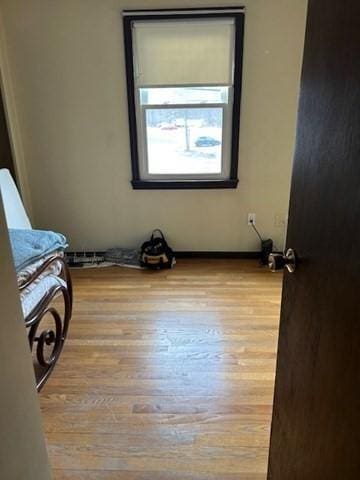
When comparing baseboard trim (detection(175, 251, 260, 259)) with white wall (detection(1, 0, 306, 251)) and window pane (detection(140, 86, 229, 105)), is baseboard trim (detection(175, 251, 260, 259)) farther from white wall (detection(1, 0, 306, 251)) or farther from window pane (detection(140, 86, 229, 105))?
window pane (detection(140, 86, 229, 105))

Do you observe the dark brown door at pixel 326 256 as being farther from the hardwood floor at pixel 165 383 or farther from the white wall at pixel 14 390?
the white wall at pixel 14 390

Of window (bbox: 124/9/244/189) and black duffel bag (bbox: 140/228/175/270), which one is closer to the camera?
window (bbox: 124/9/244/189)

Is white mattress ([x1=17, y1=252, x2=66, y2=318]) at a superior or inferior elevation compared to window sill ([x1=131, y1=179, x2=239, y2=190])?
inferior

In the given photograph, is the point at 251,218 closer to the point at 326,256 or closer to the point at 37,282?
the point at 37,282

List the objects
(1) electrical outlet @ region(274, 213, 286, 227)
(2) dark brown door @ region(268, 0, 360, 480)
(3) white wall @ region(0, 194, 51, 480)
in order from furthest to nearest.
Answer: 1. (1) electrical outlet @ region(274, 213, 286, 227)
2. (3) white wall @ region(0, 194, 51, 480)
3. (2) dark brown door @ region(268, 0, 360, 480)

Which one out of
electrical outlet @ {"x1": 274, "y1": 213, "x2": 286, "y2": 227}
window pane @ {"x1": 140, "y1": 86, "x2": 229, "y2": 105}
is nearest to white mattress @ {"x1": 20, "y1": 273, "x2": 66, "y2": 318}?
window pane @ {"x1": 140, "y1": 86, "x2": 229, "y2": 105}

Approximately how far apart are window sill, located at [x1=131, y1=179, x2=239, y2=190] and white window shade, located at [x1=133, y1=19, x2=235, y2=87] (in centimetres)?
82

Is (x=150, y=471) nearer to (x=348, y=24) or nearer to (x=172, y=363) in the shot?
(x=172, y=363)

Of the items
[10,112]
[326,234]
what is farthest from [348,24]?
[10,112]

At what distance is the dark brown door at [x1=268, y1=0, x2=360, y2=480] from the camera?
0.66 m

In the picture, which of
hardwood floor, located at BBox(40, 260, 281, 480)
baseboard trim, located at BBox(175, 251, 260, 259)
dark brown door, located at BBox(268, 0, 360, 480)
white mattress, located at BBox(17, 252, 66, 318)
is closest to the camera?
dark brown door, located at BBox(268, 0, 360, 480)

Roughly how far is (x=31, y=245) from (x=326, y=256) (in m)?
1.60

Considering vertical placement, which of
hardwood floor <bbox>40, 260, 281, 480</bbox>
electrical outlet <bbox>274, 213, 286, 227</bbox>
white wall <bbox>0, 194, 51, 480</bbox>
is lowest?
hardwood floor <bbox>40, 260, 281, 480</bbox>

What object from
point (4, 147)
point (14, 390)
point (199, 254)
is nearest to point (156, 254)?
point (199, 254)
